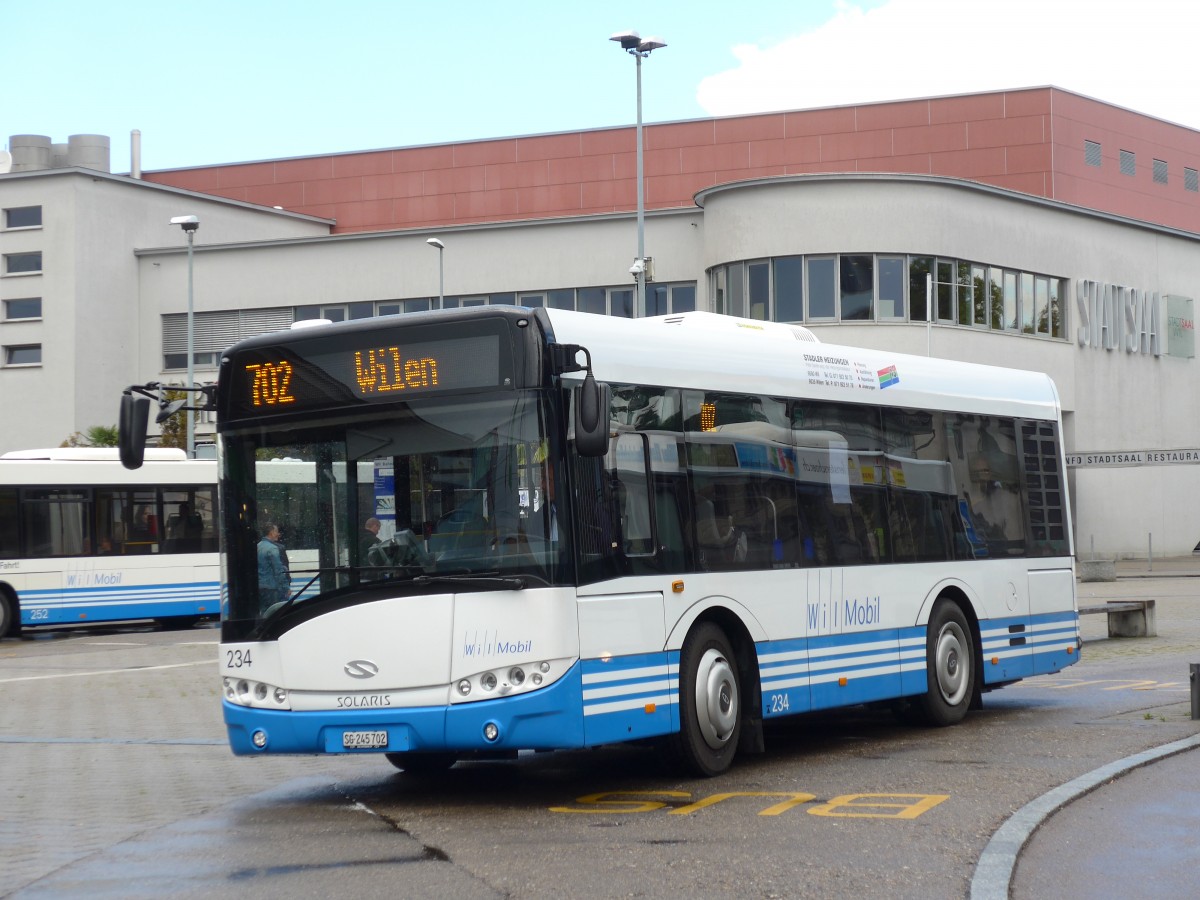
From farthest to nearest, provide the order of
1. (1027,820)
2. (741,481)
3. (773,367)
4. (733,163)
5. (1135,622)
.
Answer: (733,163) < (1135,622) < (773,367) < (741,481) < (1027,820)

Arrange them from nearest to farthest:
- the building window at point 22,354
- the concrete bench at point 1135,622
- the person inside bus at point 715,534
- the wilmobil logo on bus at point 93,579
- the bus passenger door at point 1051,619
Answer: the person inside bus at point 715,534, the bus passenger door at point 1051,619, the concrete bench at point 1135,622, the wilmobil logo on bus at point 93,579, the building window at point 22,354

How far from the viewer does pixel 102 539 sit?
94.6 ft

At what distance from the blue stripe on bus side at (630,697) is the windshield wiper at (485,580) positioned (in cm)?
60

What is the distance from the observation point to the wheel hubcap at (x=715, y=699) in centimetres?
1044

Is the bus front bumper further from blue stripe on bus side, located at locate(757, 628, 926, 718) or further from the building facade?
the building facade

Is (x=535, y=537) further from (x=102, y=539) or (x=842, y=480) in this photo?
(x=102, y=539)

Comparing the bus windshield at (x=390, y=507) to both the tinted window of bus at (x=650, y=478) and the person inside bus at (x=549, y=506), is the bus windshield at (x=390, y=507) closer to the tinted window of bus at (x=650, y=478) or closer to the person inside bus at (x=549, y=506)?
the person inside bus at (x=549, y=506)

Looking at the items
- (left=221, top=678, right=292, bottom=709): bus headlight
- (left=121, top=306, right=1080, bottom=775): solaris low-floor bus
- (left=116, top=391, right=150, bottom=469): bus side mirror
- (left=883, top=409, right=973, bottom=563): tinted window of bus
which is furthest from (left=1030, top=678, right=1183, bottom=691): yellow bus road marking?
(left=116, top=391, right=150, bottom=469): bus side mirror

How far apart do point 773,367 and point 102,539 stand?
19.7m

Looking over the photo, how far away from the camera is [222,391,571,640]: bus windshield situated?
9.45 metres

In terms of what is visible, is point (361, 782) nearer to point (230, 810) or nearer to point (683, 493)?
point (230, 810)

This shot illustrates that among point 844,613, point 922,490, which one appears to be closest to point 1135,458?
point 922,490

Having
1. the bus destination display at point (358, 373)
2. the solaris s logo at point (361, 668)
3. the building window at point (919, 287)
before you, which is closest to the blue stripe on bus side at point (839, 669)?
the solaris s logo at point (361, 668)

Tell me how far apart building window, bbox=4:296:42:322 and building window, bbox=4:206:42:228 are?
2.48m
